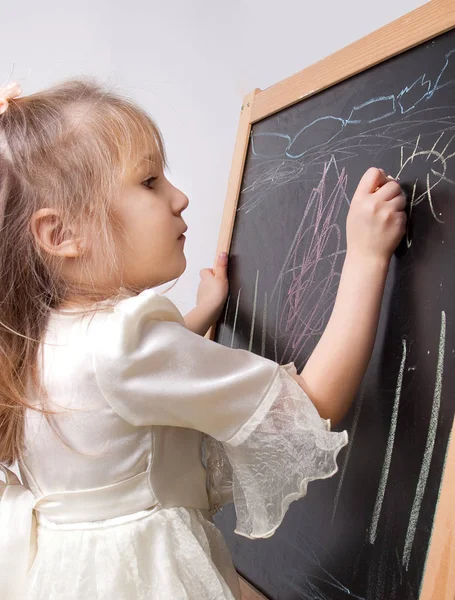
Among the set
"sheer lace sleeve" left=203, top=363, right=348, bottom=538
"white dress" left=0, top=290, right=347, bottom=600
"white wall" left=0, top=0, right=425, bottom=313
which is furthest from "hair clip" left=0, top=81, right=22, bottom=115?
"white wall" left=0, top=0, right=425, bottom=313

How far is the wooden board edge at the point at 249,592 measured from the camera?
3.39 feet

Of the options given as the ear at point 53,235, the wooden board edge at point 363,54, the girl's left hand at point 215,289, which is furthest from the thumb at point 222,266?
the ear at point 53,235

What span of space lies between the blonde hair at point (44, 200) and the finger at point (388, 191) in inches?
12.8

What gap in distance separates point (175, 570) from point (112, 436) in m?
0.17

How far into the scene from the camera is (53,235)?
94cm

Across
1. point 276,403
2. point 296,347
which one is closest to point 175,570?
point 276,403

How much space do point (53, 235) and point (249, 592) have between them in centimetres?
59

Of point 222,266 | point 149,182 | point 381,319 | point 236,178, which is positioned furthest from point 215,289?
point 381,319

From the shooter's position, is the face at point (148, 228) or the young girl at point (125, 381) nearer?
the young girl at point (125, 381)

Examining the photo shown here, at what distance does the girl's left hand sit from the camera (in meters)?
1.23

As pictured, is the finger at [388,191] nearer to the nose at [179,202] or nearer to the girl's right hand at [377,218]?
the girl's right hand at [377,218]

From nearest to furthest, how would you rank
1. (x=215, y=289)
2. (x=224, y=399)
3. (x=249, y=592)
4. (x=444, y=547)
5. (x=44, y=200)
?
(x=444, y=547) < (x=224, y=399) < (x=44, y=200) < (x=249, y=592) < (x=215, y=289)

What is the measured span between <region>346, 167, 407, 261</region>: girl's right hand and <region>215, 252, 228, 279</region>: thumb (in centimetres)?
40

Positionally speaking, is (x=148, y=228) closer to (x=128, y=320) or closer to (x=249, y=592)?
(x=128, y=320)
